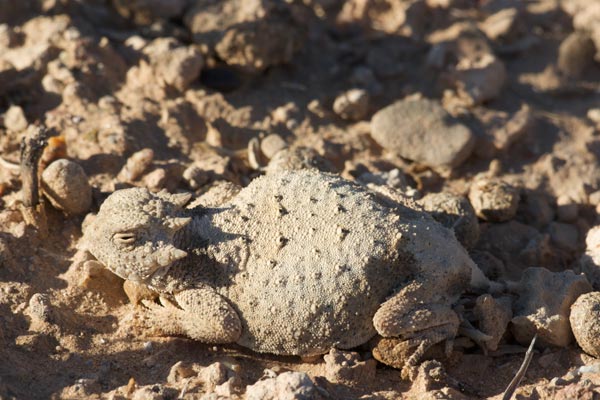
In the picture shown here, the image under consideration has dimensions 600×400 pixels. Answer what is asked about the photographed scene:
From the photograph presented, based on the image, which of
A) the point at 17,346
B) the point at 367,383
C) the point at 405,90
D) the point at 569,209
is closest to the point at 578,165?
the point at 569,209

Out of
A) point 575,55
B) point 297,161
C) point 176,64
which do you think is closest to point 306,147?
point 297,161

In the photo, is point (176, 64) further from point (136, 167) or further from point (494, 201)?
point (494, 201)

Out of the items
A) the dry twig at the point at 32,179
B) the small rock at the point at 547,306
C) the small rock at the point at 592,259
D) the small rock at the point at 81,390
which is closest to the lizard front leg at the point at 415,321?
the small rock at the point at 547,306

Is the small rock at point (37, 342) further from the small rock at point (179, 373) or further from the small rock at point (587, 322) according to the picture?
the small rock at point (587, 322)

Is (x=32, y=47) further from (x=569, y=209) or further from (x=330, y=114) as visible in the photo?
(x=569, y=209)

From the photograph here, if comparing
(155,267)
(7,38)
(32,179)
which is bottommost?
(155,267)

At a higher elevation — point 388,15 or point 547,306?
point 388,15

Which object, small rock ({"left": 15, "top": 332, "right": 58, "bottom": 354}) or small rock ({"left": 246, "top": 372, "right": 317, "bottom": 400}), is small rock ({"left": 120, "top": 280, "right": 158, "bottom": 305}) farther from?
small rock ({"left": 246, "top": 372, "right": 317, "bottom": 400})
